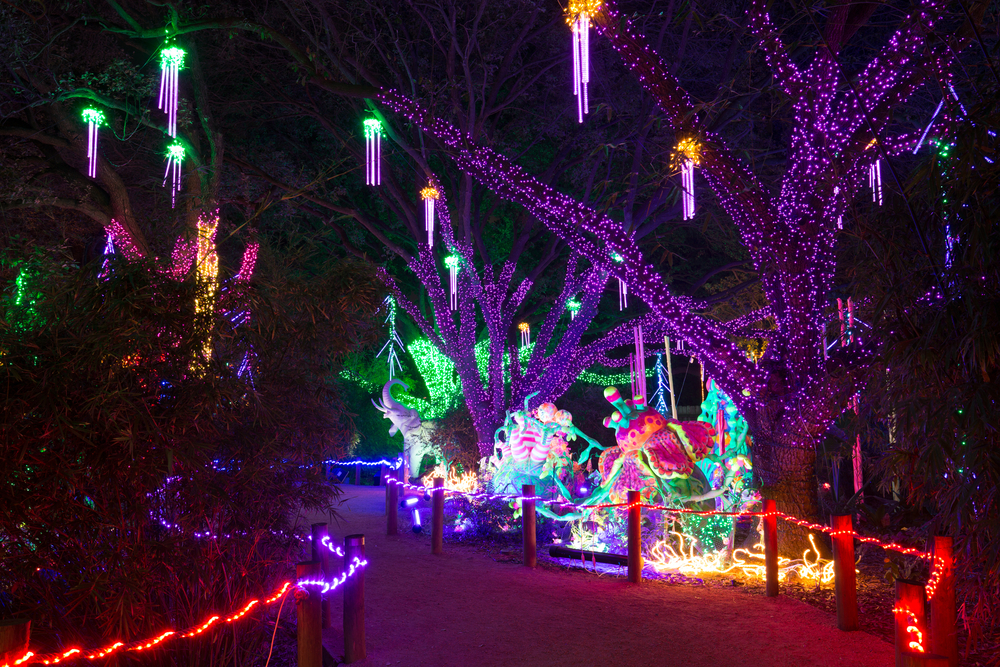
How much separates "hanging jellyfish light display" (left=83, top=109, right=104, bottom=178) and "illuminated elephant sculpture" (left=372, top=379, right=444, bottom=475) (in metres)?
6.35

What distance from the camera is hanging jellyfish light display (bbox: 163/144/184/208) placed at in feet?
29.9

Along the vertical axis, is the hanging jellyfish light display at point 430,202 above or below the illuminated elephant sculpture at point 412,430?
above

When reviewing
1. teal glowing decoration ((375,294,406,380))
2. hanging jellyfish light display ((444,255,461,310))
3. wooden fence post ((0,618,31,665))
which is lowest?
wooden fence post ((0,618,31,665))

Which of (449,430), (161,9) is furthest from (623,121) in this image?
(161,9)

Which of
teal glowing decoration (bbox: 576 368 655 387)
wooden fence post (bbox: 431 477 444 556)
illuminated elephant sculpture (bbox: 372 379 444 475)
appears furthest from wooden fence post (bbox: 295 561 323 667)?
teal glowing decoration (bbox: 576 368 655 387)

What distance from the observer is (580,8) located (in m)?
6.07

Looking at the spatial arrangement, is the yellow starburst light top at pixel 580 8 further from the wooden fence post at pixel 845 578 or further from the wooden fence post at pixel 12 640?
the wooden fence post at pixel 12 640

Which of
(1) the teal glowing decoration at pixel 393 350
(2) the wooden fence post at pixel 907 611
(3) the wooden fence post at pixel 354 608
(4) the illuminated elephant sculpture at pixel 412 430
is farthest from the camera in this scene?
(1) the teal glowing decoration at pixel 393 350

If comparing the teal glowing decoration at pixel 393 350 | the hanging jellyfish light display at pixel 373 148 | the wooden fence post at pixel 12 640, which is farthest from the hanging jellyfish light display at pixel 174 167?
the wooden fence post at pixel 12 640

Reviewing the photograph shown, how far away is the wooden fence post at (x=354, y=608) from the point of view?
4672 millimetres

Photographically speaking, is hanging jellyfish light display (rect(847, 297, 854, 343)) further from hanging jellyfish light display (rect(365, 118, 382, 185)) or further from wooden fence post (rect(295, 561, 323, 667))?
hanging jellyfish light display (rect(365, 118, 382, 185))

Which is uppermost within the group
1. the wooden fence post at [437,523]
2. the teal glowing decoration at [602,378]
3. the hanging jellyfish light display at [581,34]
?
the hanging jellyfish light display at [581,34]

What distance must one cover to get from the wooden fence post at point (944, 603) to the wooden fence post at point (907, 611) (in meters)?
0.53

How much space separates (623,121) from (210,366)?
996 centimetres
